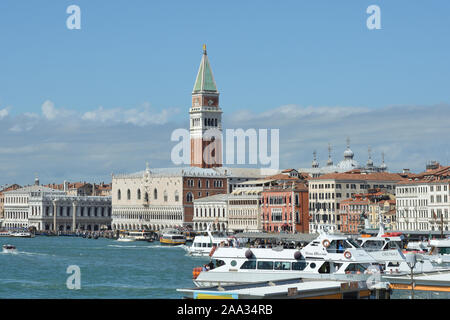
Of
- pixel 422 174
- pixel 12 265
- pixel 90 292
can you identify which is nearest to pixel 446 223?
pixel 422 174

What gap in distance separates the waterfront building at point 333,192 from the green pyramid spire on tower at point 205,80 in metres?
33.6

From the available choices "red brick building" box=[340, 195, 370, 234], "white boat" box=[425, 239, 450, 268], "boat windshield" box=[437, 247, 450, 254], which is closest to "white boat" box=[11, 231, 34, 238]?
"red brick building" box=[340, 195, 370, 234]

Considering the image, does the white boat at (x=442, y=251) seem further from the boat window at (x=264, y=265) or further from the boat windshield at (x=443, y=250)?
the boat window at (x=264, y=265)

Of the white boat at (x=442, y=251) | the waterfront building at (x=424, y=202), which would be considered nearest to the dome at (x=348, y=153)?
the waterfront building at (x=424, y=202)

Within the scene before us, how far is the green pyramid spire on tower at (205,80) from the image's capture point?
405 feet

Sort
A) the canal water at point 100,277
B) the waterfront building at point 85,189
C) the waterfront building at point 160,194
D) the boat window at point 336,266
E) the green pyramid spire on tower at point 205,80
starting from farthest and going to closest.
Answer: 1. the waterfront building at point 85,189
2. the green pyramid spire on tower at point 205,80
3. the waterfront building at point 160,194
4. the canal water at point 100,277
5. the boat window at point 336,266

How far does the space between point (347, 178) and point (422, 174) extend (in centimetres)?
960

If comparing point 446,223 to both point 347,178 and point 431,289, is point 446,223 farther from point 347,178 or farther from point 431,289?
point 431,289

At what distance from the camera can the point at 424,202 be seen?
80.6m

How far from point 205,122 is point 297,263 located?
98.4m

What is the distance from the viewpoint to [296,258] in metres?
28.0

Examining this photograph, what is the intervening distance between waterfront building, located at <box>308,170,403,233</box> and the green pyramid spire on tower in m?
33.6

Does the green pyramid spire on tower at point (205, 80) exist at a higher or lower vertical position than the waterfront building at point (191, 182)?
higher

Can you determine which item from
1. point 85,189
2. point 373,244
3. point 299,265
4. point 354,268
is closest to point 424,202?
point 373,244
